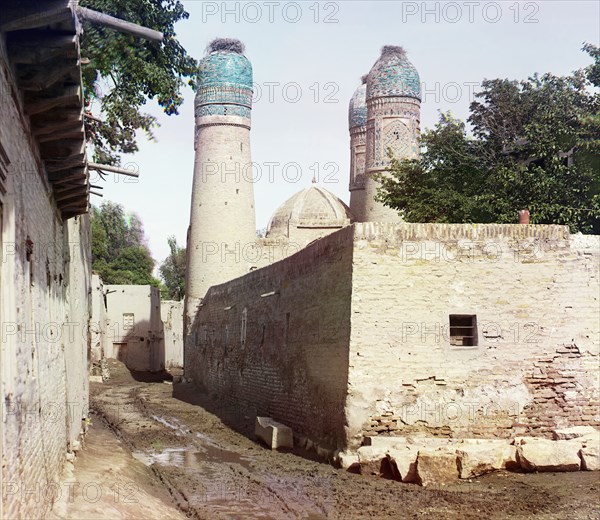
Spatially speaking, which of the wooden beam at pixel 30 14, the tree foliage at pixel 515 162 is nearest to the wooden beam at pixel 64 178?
the wooden beam at pixel 30 14

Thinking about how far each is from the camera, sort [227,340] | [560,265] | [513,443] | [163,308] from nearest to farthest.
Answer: [513,443] → [560,265] → [227,340] → [163,308]

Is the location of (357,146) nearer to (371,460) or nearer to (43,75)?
(371,460)

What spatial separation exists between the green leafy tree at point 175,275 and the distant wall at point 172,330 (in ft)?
43.4

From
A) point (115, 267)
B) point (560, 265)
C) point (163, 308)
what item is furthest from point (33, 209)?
point (115, 267)

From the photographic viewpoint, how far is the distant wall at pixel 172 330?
4191cm

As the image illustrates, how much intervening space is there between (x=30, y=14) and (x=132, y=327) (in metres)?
34.0

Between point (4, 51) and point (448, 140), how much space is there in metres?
18.5

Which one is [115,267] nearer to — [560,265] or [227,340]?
[227,340]

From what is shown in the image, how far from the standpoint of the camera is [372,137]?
27.7 metres

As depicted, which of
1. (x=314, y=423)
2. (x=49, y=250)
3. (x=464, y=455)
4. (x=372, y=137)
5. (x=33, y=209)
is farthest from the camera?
(x=372, y=137)

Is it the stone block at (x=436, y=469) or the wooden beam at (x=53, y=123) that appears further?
the stone block at (x=436, y=469)

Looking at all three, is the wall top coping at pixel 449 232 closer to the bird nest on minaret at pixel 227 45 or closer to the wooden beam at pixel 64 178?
the wooden beam at pixel 64 178

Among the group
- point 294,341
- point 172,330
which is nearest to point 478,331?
point 294,341

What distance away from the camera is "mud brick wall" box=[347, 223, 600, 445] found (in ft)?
38.7
